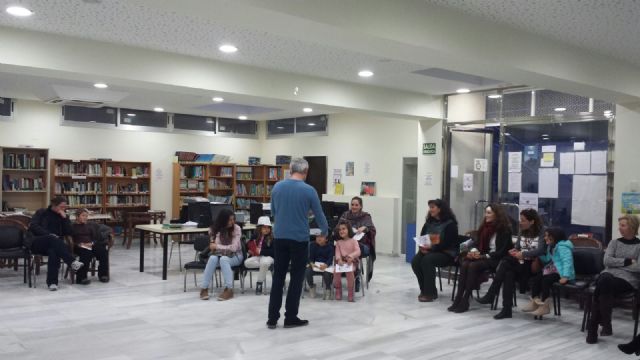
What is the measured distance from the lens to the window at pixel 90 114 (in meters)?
12.3

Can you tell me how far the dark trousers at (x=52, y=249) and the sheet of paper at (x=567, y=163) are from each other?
6895mm

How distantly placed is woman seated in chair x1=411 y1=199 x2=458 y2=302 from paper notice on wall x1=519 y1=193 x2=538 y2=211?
186cm

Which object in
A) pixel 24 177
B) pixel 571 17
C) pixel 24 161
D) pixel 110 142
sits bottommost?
pixel 24 177

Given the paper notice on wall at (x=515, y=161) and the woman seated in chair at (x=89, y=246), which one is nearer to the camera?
the woman seated in chair at (x=89, y=246)

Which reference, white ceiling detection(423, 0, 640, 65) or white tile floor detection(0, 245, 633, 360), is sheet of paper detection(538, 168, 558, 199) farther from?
white ceiling detection(423, 0, 640, 65)

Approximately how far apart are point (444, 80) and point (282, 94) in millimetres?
2339

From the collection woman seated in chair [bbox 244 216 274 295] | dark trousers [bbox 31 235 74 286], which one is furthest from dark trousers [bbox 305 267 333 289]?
dark trousers [bbox 31 235 74 286]

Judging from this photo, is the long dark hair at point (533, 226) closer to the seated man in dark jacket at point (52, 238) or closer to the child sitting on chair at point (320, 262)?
the child sitting on chair at point (320, 262)

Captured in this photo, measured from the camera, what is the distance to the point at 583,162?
7.81 m

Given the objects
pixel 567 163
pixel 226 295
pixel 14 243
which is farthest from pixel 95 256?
pixel 567 163

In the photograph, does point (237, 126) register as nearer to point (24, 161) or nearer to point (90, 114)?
point (90, 114)

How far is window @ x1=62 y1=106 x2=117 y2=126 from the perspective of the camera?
40.4ft

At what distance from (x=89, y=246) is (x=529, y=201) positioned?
6.40 metres

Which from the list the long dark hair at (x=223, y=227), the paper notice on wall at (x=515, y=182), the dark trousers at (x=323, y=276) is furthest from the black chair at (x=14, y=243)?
the paper notice on wall at (x=515, y=182)
